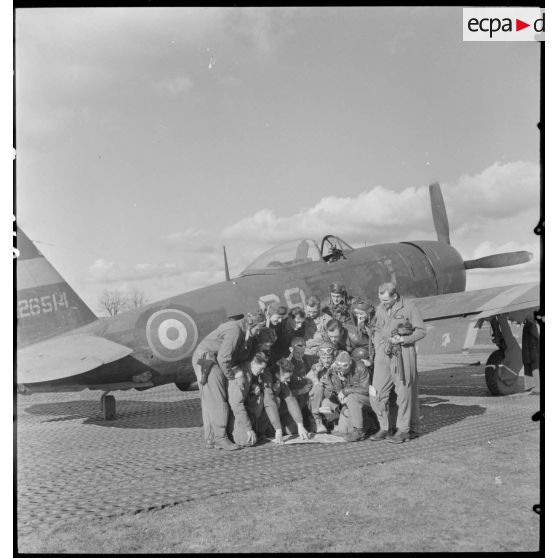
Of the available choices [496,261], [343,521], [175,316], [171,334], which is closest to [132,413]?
[171,334]

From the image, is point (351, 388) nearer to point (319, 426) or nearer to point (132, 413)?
point (319, 426)

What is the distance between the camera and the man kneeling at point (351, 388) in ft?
21.5

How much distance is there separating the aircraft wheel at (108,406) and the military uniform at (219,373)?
238 cm

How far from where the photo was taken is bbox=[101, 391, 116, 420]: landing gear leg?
27.4ft

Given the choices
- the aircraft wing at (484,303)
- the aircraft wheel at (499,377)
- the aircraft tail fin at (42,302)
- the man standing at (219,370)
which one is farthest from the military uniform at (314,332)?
the aircraft wheel at (499,377)

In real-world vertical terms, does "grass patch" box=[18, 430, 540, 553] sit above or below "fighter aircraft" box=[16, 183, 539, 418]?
below

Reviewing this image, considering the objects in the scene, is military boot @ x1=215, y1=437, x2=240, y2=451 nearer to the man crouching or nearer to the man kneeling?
the man crouching

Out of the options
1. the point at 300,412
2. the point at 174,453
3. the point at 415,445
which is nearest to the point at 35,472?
the point at 174,453

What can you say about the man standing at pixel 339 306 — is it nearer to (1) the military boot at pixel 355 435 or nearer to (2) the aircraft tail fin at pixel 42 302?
(1) the military boot at pixel 355 435

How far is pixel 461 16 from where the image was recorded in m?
4.80

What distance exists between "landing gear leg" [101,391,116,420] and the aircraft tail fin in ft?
3.94

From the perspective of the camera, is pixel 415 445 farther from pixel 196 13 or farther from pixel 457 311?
pixel 196 13

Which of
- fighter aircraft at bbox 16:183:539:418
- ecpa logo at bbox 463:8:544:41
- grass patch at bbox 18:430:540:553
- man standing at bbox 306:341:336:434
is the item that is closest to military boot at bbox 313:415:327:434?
man standing at bbox 306:341:336:434

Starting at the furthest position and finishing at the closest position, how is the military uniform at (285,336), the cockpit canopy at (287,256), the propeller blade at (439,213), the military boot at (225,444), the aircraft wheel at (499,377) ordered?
the propeller blade at (439,213) → the aircraft wheel at (499,377) → the cockpit canopy at (287,256) → the military uniform at (285,336) → the military boot at (225,444)
